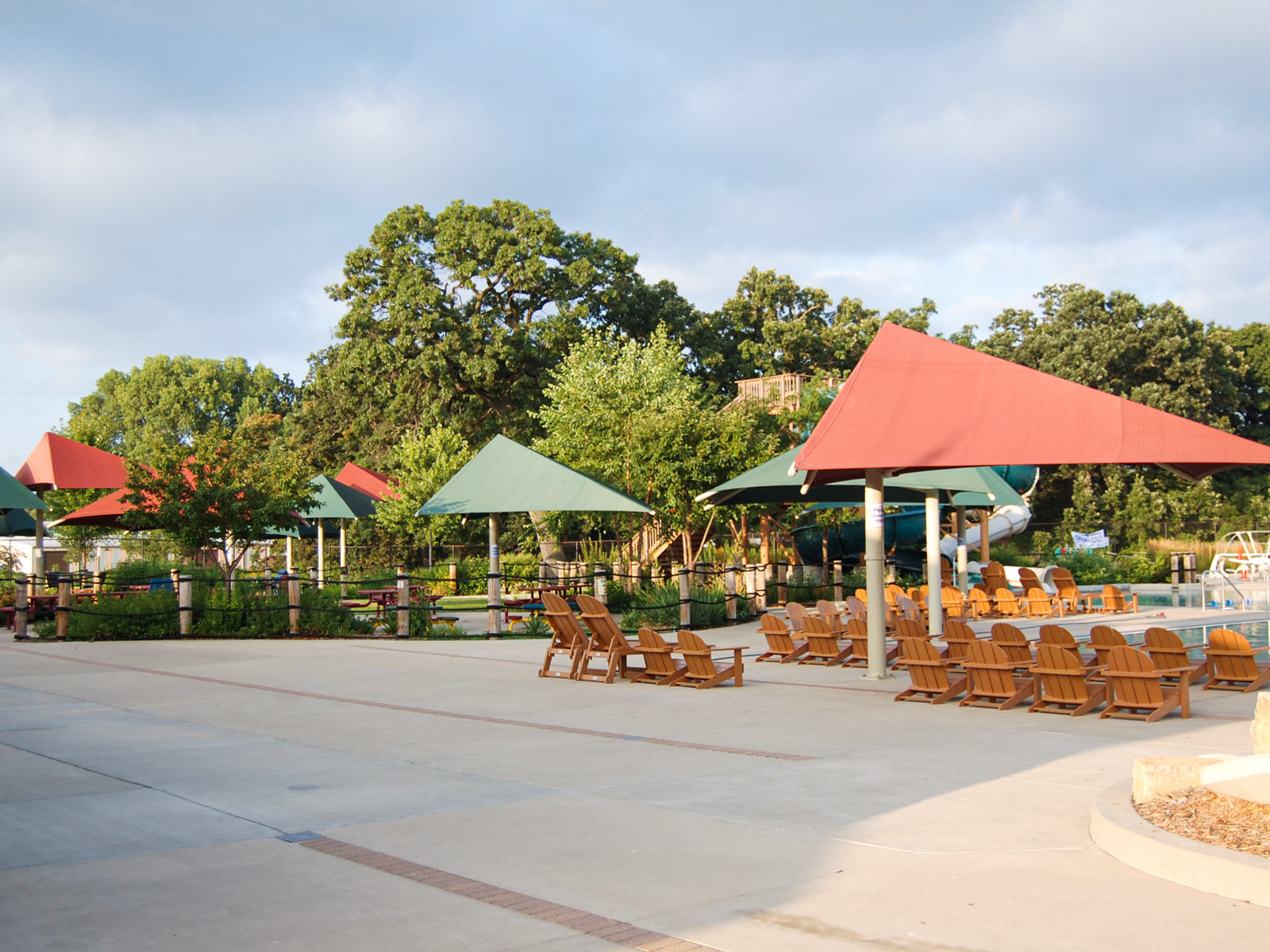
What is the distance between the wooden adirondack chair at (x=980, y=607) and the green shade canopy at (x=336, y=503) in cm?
1430

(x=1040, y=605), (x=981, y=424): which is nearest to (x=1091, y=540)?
(x=1040, y=605)

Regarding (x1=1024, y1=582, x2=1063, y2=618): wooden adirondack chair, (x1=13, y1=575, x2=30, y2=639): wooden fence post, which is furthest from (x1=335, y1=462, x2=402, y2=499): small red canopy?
(x1=1024, y1=582, x2=1063, y2=618): wooden adirondack chair

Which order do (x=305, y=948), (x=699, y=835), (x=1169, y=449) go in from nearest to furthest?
(x=305, y=948) → (x=699, y=835) → (x=1169, y=449)

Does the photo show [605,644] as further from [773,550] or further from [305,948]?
[773,550]

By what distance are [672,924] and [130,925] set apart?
7.83 feet

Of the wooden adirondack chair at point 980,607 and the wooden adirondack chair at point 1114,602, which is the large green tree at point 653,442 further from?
the wooden adirondack chair at point 1114,602

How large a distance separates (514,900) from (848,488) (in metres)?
17.0

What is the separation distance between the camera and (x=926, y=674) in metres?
12.2

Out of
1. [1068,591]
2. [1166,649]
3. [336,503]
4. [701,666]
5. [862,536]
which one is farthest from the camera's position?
[862,536]

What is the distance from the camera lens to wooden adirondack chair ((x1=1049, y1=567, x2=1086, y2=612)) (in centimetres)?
2284

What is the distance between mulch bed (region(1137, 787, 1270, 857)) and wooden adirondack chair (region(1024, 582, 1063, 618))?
1662 cm

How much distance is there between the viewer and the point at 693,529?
94.7ft

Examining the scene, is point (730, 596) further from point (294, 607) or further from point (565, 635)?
point (294, 607)

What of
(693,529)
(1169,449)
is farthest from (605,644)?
(693,529)
